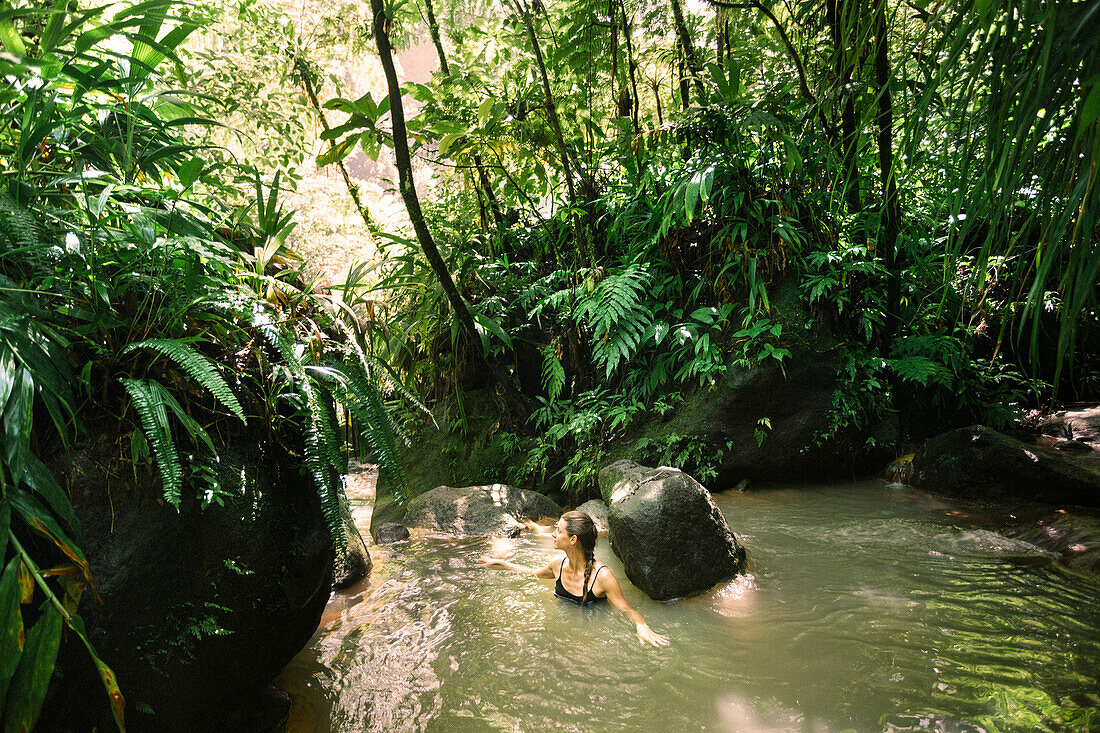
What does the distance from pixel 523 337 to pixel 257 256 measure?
145 inches

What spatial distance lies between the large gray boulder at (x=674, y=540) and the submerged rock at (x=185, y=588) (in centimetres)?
189

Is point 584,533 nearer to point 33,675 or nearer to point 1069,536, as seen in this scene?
point 33,675

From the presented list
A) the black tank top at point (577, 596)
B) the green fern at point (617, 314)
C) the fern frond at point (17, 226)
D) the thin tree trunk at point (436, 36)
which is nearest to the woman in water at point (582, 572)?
the black tank top at point (577, 596)

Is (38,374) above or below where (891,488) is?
above

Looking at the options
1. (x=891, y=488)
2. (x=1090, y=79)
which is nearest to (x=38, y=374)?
(x=1090, y=79)

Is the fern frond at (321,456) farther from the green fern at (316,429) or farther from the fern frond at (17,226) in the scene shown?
the fern frond at (17,226)

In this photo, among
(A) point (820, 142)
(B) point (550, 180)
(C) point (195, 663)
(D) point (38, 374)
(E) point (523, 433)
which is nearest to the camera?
(D) point (38, 374)

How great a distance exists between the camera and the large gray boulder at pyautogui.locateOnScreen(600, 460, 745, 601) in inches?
134

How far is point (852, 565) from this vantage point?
352 cm

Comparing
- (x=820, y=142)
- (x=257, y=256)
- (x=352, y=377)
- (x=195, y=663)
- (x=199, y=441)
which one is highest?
(x=820, y=142)

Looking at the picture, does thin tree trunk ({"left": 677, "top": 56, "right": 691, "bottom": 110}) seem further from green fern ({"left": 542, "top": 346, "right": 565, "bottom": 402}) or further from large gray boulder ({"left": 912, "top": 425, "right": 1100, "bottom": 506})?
large gray boulder ({"left": 912, "top": 425, "right": 1100, "bottom": 506})

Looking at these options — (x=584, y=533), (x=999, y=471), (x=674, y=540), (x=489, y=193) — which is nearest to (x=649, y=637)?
(x=674, y=540)

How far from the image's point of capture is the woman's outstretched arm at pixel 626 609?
2939mm

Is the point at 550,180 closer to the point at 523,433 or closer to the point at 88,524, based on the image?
the point at 523,433
